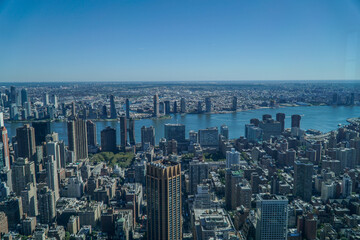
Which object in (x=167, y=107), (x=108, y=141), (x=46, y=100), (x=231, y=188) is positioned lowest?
(x=231, y=188)

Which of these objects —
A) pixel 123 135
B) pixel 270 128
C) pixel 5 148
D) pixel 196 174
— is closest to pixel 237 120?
pixel 270 128

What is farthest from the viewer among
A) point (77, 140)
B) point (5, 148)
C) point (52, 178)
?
point (77, 140)

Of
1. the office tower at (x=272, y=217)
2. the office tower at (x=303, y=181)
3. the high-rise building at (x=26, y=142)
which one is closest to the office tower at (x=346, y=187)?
the office tower at (x=303, y=181)

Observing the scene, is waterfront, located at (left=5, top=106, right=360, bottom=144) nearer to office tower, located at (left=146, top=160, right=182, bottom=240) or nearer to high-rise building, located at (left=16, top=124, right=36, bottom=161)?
high-rise building, located at (left=16, top=124, right=36, bottom=161)

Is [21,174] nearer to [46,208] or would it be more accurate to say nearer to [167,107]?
[46,208]

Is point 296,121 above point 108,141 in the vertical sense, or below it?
above

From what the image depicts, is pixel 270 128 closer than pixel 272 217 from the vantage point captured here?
No

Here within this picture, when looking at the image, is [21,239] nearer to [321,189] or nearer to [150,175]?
[150,175]

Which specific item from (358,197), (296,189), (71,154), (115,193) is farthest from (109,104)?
(358,197)
